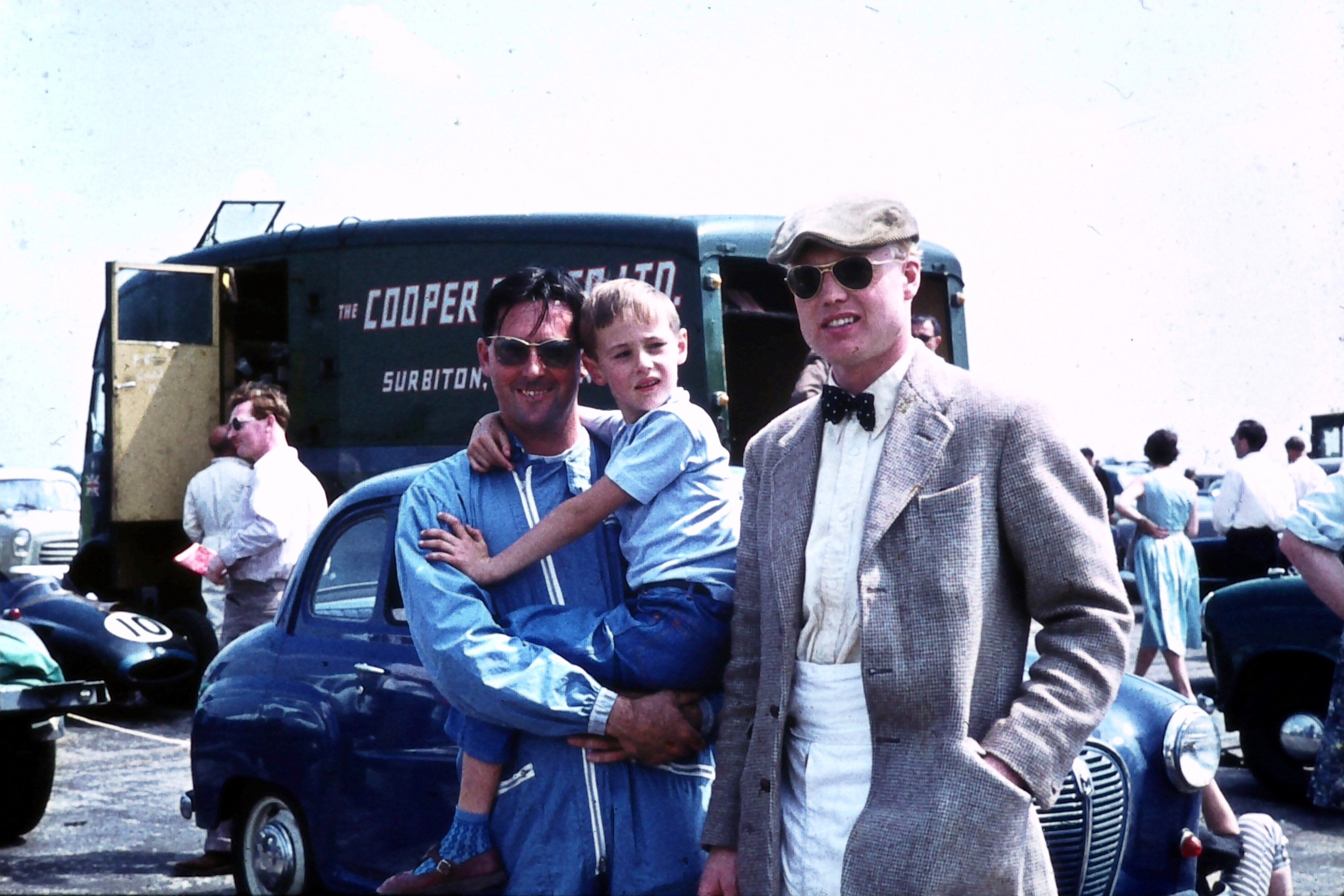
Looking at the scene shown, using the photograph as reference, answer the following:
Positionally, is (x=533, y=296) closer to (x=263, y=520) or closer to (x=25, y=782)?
(x=263, y=520)

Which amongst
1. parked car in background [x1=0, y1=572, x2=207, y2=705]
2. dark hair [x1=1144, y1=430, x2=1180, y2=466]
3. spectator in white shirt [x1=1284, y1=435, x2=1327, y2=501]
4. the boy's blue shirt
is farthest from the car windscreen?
the boy's blue shirt

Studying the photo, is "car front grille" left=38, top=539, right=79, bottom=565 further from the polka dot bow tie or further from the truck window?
the polka dot bow tie

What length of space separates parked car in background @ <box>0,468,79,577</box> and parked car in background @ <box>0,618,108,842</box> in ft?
36.9

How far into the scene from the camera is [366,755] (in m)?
4.46

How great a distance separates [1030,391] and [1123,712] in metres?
2.19

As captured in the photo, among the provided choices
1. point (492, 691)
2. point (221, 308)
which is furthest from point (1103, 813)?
point (221, 308)

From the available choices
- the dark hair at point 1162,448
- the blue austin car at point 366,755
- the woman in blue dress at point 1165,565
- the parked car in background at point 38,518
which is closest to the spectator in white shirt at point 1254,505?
the dark hair at point 1162,448

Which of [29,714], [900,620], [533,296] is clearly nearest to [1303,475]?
[29,714]

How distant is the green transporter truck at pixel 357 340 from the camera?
28.0 ft

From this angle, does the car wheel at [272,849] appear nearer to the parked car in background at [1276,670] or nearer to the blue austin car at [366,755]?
the blue austin car at [366,755]

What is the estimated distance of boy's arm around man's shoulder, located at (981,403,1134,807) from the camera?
2.07 meters

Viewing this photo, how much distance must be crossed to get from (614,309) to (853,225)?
66cm

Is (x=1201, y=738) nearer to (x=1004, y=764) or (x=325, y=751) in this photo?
(x=1004, y=764)

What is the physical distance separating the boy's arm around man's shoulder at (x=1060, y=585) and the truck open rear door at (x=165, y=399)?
10118 millimetres
